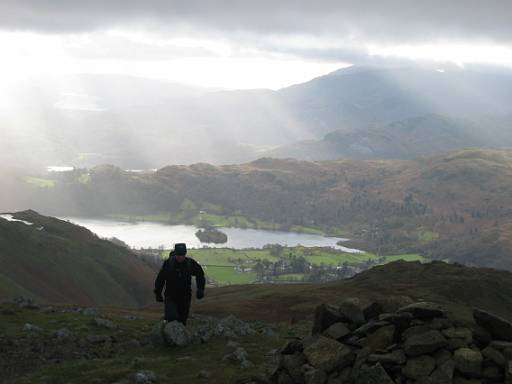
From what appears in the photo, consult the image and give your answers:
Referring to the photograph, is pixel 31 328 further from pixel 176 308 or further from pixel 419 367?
pixel 419 367

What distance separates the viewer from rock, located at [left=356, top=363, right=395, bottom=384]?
70.8 feet

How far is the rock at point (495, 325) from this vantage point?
23484 millimetres

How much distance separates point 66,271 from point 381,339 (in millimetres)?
148846

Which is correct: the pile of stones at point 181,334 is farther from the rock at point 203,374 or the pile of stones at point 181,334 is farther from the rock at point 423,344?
the rock at point 423,344

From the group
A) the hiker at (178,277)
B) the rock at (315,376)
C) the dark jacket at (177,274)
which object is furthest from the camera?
the dark jacket at (177,274)

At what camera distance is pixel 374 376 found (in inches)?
857

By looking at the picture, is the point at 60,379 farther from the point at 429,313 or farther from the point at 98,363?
the point at 429,313

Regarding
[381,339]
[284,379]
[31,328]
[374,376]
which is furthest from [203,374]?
[31,328]

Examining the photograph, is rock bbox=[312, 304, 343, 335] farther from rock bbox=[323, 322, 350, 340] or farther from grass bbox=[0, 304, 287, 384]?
grass bbox=[0, 304, 287, 384]

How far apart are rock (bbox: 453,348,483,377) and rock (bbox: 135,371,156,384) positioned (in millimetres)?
13134

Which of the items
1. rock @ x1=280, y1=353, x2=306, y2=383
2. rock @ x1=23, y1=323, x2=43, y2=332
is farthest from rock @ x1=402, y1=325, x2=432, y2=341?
rock @ x1=23, y1=323, x2=43, y2=332

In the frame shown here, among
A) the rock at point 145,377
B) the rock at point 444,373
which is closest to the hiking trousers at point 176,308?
the rock at point 145,377

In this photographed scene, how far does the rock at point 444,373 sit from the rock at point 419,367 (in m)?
0.29

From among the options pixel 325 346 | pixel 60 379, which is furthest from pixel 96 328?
pixel 325 346
